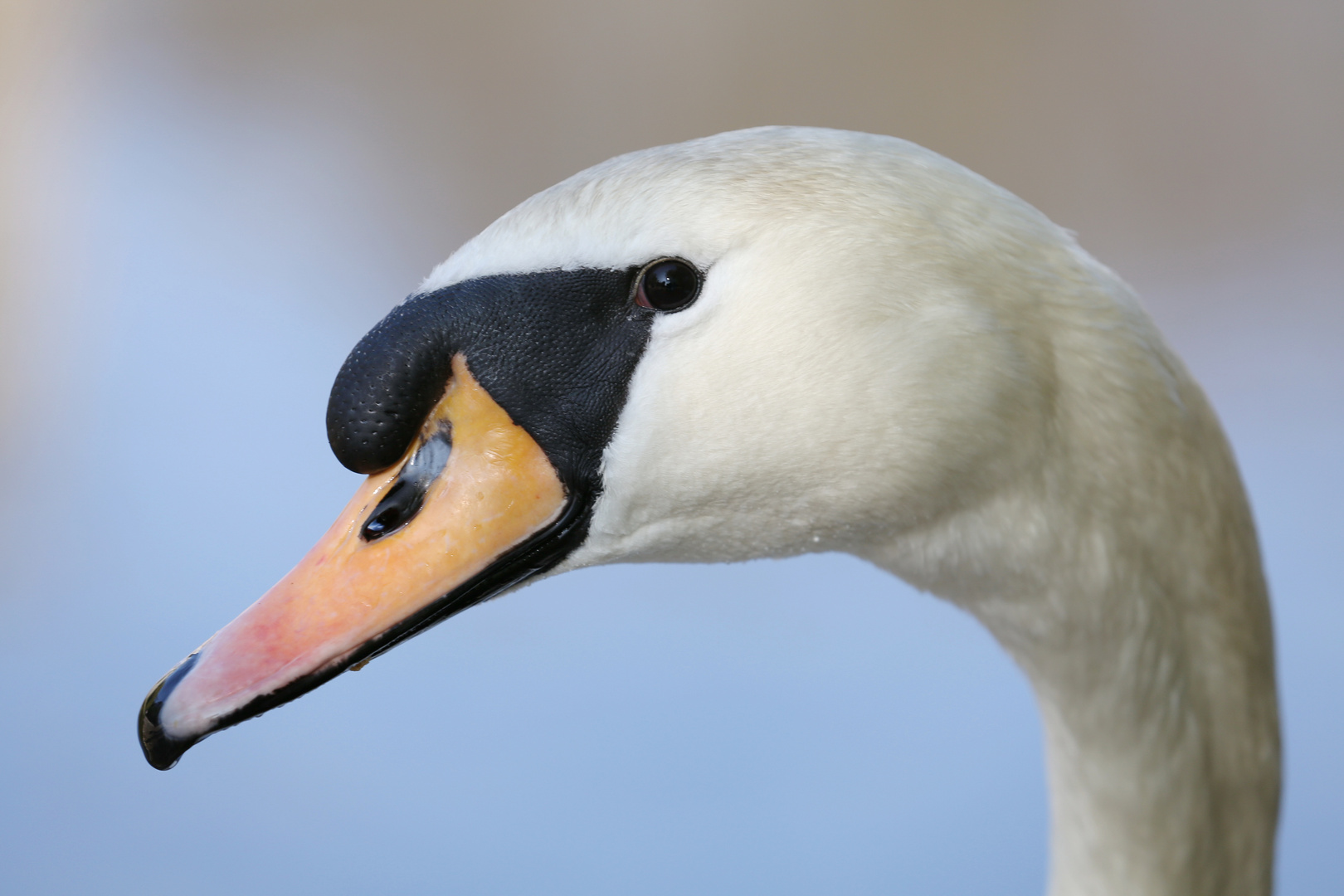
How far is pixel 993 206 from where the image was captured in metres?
0.77

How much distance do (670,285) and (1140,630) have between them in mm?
409

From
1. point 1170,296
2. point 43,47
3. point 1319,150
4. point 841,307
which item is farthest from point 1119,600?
point 43,47

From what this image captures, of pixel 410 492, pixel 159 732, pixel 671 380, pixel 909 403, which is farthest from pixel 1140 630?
pixel 159 732

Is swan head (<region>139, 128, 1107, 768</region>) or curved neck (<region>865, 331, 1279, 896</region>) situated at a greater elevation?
swan head (<region>139, 128, 1107, 768</region>)

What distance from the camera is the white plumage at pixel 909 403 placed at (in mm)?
736

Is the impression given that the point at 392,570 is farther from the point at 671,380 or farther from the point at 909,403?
the point at 909,403

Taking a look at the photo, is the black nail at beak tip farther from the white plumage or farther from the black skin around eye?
the white plumage

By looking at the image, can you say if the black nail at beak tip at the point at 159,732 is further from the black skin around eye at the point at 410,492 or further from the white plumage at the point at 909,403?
the white plumage at the point at 909,403

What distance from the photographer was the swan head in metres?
0.73

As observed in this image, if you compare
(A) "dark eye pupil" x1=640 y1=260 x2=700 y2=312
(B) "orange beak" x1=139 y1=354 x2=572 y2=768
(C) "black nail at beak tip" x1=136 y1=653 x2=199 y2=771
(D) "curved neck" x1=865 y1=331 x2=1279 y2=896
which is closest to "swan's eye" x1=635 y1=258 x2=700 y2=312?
(A) "dark eye pupil" x1=640 y1=260 x2=700 y2=312

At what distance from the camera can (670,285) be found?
750 mm

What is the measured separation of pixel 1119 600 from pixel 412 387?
50 centimetres

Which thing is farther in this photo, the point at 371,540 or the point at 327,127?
the point at 327,127

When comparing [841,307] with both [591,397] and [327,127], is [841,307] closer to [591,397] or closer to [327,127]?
[591,397]
